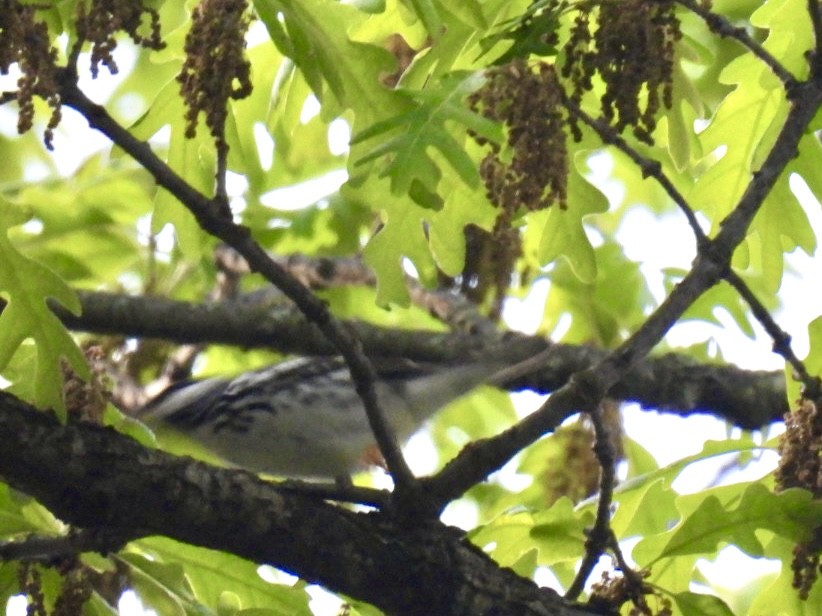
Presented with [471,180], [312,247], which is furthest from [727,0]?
[312,247]

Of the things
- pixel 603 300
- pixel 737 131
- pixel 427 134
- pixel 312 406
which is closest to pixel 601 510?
pixel 427 134

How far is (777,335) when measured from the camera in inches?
94.2

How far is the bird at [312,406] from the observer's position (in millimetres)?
3666

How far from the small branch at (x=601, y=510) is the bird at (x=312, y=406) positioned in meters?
1.19

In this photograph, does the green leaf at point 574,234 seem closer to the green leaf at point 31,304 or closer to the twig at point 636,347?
the twig at point 636,347

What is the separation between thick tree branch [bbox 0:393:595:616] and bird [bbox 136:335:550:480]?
127 centimetres

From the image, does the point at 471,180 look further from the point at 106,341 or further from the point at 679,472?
the point at 106,341

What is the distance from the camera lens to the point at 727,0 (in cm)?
314

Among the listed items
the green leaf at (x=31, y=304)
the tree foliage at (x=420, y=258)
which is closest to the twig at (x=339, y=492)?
the tree foliage at (x=420, y=258)

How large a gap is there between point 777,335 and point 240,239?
964 millimetres

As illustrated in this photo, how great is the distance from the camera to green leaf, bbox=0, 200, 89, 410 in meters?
2.22

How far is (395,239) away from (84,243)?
2.43m

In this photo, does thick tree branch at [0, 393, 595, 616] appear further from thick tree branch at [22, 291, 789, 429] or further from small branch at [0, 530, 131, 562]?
thick tree branch at [22, 291, 789, 429]

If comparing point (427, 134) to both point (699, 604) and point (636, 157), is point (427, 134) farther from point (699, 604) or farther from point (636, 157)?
point (699, 604)
